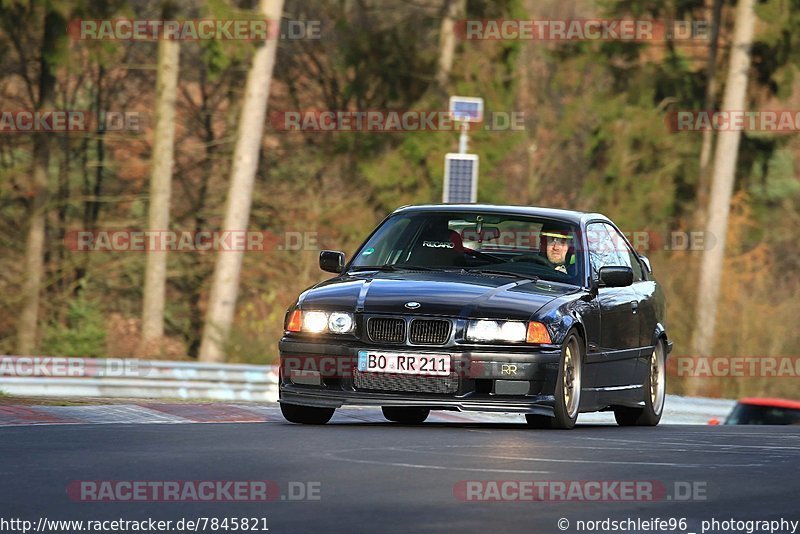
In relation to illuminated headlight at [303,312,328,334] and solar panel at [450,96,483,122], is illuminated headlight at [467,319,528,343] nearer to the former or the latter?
illuminated headlight at [303,312,328,334]

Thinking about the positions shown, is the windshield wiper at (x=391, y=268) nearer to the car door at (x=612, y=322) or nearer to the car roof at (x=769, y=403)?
the car door at (x=612, y=322)

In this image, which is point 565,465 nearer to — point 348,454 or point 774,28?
point 348,454

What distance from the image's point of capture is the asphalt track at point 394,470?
7.52 meters

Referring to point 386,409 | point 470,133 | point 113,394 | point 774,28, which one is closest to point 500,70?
point 470,133

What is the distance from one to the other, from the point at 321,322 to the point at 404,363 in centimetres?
69

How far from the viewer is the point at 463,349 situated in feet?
38.5

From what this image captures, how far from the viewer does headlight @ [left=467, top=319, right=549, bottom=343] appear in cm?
1175

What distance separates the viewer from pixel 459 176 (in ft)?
69.8

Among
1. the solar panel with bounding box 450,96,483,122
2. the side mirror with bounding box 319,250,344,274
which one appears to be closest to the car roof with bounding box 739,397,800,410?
the solar panel with bounding box 450,96,483,122

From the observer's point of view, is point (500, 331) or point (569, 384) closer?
point (500, 331)

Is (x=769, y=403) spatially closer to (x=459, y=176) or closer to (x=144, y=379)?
(x=459, y=176)

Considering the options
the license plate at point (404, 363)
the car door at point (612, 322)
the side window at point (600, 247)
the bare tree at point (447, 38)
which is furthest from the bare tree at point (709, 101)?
the license plate at point (404, 363)

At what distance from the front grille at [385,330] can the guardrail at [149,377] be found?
29.5ft

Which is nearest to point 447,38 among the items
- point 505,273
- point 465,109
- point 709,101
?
point 709,101
